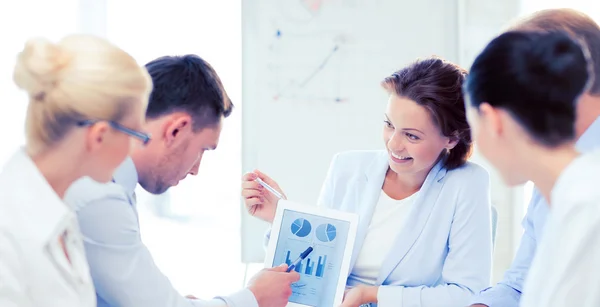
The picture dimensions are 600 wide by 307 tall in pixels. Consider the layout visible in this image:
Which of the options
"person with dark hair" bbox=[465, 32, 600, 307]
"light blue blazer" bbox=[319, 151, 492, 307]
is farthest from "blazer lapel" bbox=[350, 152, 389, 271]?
"person with dark hair" bbox=[465, 32, 600, 307]

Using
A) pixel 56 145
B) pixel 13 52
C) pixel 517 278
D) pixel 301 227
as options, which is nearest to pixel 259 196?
pixel 301 227

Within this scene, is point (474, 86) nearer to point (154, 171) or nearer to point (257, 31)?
point (154, 171)

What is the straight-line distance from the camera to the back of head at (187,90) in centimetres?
133

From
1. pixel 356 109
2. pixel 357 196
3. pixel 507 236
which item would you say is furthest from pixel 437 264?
pixel 507 236

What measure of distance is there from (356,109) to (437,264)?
5.17ft

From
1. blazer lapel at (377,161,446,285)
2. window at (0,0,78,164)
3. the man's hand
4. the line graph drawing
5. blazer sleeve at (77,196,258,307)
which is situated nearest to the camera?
blazer sleeve at (77,196,258,307)

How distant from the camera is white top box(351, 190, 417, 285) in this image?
5.92 ft

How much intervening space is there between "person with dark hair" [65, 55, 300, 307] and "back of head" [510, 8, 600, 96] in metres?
0.68

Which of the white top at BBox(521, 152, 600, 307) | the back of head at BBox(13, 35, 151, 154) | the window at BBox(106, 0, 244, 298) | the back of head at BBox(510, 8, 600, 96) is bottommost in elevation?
the window at BBox(106, 0, 244, 298)

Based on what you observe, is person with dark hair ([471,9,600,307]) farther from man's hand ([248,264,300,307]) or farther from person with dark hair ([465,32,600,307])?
man's hand ([248,264,300,307])

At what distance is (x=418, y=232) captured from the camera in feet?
5.81

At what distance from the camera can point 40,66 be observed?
1.02 meters

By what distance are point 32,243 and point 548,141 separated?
818 millimetres

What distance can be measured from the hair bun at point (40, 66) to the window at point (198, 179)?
2142 millimetres
